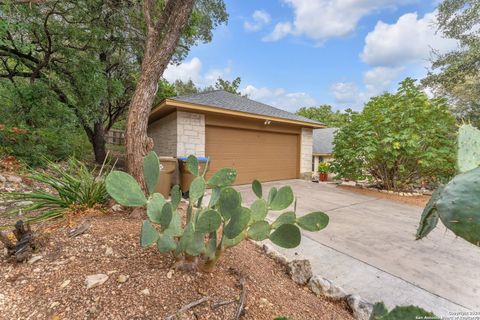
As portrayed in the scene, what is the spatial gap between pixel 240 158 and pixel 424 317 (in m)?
6.44

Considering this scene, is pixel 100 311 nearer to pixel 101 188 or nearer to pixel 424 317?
pixel 424 317

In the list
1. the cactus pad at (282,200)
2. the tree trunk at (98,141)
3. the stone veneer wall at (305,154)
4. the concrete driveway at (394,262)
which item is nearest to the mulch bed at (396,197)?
the concrete driveway at (394,262)

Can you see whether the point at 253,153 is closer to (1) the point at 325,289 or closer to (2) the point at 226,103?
(2) the point at 226,103

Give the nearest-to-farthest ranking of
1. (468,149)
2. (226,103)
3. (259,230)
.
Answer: (468,149) → (259,230) → (226,103)

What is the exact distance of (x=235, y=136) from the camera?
6.82 metres

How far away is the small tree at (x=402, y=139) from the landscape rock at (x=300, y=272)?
5.02m

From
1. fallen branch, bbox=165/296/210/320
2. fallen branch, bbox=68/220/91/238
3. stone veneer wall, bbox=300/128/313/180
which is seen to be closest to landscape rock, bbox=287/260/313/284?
fallen branch, bbox=165/296/210/320

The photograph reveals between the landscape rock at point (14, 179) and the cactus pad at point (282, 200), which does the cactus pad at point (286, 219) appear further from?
the landscape rock at point (14, 179)

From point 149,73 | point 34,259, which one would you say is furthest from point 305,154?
point 34,259

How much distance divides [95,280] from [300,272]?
154 cm

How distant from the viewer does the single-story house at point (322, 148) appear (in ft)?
42.1

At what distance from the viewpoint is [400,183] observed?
6.53m

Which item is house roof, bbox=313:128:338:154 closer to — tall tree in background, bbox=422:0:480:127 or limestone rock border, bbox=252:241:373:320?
tall tree in background, bbox=422:0:480:127

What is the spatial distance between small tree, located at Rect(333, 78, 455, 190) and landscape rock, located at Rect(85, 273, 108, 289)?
6.30m
